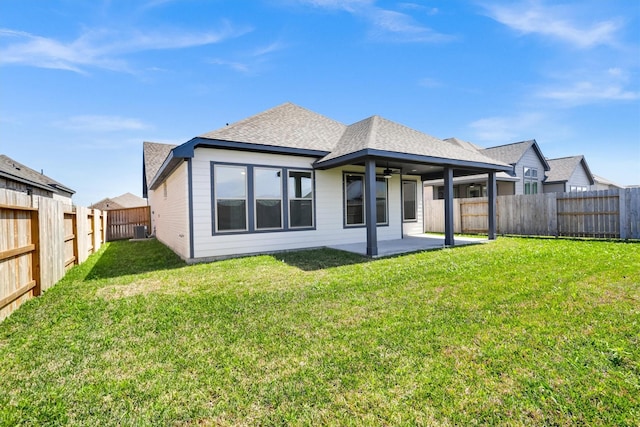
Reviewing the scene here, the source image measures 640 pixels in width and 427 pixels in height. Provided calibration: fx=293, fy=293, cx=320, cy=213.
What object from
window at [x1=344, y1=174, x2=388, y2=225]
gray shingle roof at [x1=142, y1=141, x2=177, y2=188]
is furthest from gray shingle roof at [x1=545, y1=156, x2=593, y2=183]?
gray shingle roof at [x1=142, y1=141, x2=177, y2=188]

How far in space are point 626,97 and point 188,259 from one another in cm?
2369

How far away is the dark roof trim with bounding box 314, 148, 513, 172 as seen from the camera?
7.64 metres

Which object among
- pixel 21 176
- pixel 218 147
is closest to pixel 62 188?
pixel 21 176

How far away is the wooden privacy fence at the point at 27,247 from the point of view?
379 centimetres

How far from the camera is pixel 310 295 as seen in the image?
177 inches

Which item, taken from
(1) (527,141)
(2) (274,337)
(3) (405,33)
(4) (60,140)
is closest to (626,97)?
(1) (527,141)

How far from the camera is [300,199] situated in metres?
9.17

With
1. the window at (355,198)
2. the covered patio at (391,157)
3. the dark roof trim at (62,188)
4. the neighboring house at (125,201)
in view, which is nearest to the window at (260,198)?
the covered patio at (391,157)

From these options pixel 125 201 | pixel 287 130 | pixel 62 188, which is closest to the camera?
pixel 287 130

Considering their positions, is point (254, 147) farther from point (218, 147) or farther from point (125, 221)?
point (125, 221)

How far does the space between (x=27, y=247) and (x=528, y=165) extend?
27.1m

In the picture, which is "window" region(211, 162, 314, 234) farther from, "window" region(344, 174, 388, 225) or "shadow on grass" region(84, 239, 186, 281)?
"shadow on grass" region(84, 239, 186, 281)

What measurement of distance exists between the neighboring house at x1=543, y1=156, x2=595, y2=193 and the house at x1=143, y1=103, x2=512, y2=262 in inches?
693

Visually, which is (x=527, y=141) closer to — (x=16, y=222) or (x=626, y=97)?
(x=626, y=97)
